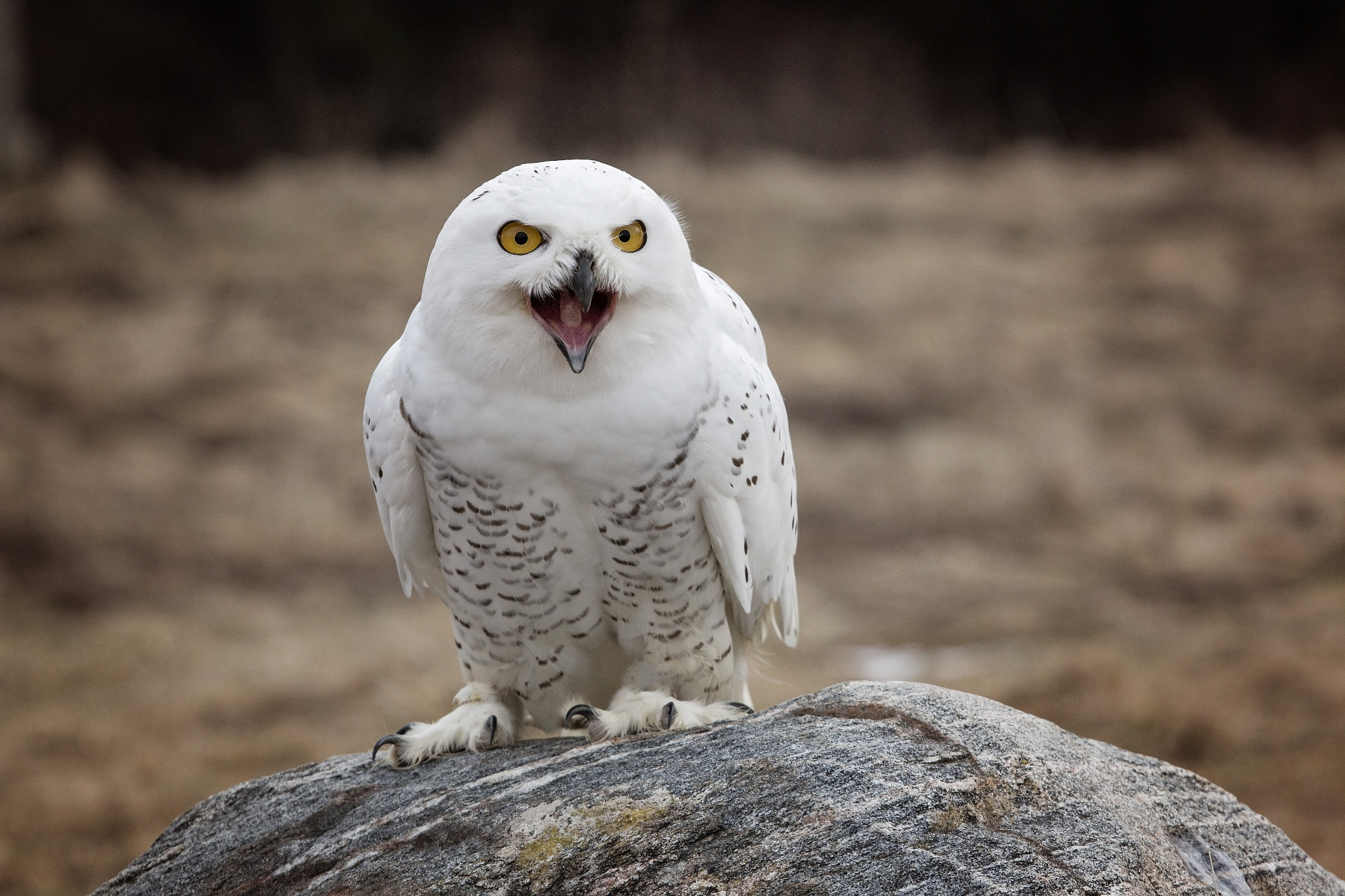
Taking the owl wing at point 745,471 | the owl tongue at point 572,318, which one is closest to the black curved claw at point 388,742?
the owl wing at point 745,471

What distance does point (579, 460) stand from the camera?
6.61ft

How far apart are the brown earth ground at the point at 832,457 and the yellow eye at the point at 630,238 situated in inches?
110

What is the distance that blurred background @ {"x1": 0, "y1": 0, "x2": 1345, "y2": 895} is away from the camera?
5207 millimetres

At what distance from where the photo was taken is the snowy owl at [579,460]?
1.91 metres

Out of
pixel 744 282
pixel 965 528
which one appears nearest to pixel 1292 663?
pixel 965 528

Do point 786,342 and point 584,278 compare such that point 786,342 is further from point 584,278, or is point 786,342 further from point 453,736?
point 584,278

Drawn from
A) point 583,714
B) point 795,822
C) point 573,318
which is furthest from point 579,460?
point 795,822

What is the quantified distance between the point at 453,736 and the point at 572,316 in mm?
961

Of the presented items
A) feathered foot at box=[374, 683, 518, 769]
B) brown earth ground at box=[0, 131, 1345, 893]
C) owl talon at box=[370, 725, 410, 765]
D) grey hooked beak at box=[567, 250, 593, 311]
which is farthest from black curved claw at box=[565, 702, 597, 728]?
brown earth ground at box=[0, 131, 1345, 893]

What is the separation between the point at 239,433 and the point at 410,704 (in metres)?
2.91

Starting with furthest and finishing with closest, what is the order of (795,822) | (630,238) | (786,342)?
(786,342), (630,238), (795,822)

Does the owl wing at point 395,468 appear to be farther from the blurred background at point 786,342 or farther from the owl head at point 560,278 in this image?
the blurred background at point 786,342

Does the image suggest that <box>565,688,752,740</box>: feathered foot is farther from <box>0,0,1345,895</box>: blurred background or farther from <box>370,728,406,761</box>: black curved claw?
<box>0,0,1345,895</box>: blurred background

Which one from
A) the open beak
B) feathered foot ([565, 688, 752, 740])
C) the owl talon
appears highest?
the open beak
